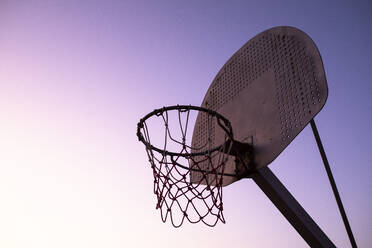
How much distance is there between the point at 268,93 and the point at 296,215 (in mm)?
1048

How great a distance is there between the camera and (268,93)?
2.72 metres

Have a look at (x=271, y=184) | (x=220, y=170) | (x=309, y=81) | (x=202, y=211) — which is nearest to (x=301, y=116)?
(x=309, y=81)

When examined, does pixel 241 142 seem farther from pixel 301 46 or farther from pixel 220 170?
pixel 301 46

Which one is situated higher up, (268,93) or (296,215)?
(268,93)

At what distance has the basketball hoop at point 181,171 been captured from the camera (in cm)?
250

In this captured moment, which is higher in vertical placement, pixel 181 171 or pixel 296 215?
pixel 181 171

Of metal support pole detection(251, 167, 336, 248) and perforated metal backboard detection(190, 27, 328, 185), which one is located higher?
perforated metal backboard detection(190, 27, 328, 185)

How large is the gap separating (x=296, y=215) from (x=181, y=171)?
0.98 m

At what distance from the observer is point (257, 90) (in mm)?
2840

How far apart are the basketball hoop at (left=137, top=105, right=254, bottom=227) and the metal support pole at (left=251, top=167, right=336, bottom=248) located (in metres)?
0.32

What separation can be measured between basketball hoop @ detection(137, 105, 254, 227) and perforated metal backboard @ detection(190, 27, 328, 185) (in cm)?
18

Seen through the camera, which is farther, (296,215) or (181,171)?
(181,171)

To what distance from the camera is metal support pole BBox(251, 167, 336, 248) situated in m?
2.37

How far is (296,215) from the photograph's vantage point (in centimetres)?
236
